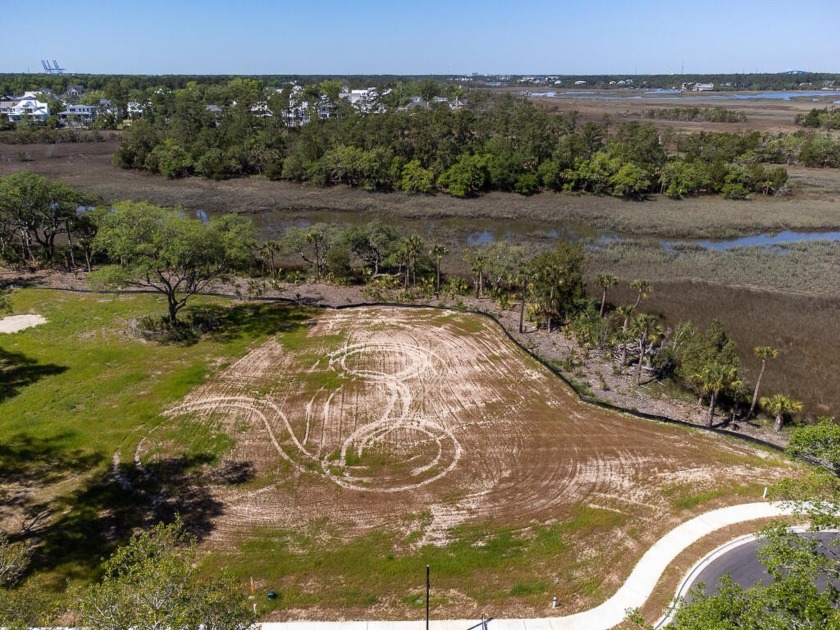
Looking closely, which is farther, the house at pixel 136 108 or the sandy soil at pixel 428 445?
the house at pixel 136 108

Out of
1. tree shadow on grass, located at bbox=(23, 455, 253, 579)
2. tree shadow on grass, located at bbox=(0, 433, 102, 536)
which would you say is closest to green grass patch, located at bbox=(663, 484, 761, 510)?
tree shadow on grass, located at bbox=(23, 455, 253, 579)

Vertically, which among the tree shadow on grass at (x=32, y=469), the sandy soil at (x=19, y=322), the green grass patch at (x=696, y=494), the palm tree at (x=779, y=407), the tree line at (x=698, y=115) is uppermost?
the tree line at (x=698, y=115)

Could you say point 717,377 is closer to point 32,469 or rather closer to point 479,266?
point 479,266

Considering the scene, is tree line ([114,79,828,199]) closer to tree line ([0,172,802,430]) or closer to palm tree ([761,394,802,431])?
tree line ([0,172,802,430])

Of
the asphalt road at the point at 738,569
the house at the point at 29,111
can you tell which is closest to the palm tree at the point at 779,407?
the asphalt road at the point at 738,569

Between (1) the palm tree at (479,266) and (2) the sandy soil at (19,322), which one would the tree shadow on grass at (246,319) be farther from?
(1) the palm tree at (479,266)

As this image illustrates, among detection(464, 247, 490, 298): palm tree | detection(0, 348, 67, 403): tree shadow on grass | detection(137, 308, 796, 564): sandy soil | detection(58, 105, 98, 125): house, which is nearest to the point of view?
detection(137, 308, 796, 564): sandy soil

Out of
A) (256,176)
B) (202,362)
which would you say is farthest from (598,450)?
(256,176)
